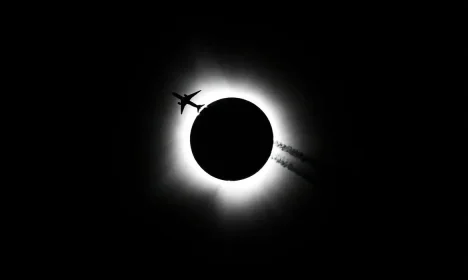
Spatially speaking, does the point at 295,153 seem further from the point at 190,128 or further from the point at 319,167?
the point at 190,128

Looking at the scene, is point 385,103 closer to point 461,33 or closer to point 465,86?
point 465,86

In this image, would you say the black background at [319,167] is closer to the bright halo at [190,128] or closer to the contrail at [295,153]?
the contrail at [295,153]

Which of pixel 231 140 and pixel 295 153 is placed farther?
pixel 295 153

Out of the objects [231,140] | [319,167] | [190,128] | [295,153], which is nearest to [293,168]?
[295,153]

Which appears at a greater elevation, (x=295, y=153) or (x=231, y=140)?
(x=295, y=153)

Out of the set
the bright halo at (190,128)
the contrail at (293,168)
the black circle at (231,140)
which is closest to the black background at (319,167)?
the contrail at (293,168)

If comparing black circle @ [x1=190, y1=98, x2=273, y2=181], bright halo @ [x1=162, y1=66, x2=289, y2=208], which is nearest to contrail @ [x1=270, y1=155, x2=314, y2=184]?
bright halo @ [x1=162, y1=66, x2=289, y2=208]
